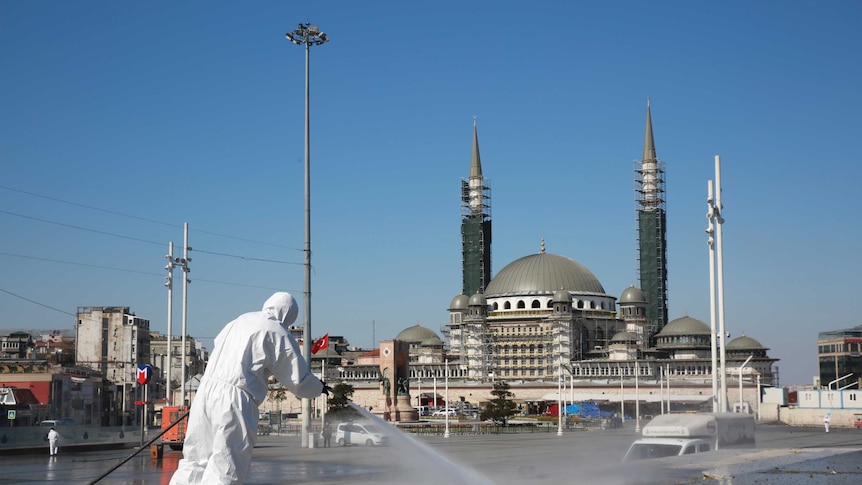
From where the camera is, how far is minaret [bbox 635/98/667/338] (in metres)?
125

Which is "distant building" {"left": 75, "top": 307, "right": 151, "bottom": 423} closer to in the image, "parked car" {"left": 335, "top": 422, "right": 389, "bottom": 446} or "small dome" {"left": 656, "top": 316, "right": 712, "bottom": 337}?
"small dome" {"left": 656, "top": 316, "right": 712, "bottom": 337}

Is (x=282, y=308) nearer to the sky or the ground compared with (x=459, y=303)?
nearer to the ground

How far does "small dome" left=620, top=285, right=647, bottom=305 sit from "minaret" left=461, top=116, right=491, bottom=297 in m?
21.7

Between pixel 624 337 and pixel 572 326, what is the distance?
22.3ft

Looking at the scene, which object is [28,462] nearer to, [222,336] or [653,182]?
[222,336]

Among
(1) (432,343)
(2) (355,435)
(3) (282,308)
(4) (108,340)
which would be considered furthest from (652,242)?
(3) (282,308)

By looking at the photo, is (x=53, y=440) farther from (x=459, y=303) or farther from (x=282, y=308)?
(x=459, y=303)

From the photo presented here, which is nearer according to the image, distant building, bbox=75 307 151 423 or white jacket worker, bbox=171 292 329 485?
white jacket worker, bbox=171 292 329 485

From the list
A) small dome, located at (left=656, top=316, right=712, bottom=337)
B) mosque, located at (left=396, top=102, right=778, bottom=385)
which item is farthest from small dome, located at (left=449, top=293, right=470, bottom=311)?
small dome, located at (left=656, top=316, right=712, bottom=337)

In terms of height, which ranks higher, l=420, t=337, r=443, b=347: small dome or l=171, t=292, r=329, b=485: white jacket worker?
l=420, t=337, r=443, b=347: small dome

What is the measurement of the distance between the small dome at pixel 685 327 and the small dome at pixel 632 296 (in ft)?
14.8

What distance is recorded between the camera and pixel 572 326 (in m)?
117

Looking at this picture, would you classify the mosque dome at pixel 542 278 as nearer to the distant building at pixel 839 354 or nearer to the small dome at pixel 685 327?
the small dome at pixel 685 327

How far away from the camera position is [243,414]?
23.7 ft
